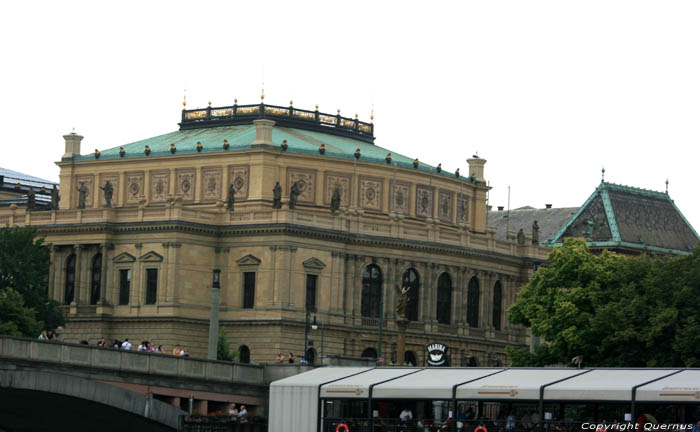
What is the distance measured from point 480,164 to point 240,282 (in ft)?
112

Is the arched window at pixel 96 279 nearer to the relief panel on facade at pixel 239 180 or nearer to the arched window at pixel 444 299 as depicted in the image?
the relief panel on facade at pixel 239 180

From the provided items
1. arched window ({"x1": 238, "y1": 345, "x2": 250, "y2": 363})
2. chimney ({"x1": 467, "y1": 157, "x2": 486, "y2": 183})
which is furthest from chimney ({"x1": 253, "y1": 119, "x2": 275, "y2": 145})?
chimney ({"x1": 467, "y1": 157, "x2": 486, "y2": 183})

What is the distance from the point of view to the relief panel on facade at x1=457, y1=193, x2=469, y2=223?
17450cm

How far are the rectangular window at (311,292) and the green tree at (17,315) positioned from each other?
25074 millimetres

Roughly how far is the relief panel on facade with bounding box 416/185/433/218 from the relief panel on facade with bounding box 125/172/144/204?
921 inches

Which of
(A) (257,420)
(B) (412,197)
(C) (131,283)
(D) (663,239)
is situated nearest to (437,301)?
(B) (412,197)

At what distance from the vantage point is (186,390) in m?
97.5

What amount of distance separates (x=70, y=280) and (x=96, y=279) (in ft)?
9.21

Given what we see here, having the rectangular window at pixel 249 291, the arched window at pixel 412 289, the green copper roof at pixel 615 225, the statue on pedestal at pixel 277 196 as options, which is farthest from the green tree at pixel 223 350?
the green copper roof at pixel 615 225

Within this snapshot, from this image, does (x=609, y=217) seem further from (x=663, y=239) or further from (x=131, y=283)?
(x=131, y=283)

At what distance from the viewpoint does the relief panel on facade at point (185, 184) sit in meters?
164

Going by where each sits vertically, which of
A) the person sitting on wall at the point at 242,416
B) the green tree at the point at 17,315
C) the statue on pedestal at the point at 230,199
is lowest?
the person sitting on wall at the point at 242,416

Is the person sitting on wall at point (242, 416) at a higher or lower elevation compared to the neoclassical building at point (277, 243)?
lower

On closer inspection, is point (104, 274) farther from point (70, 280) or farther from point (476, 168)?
point (476, 168)
